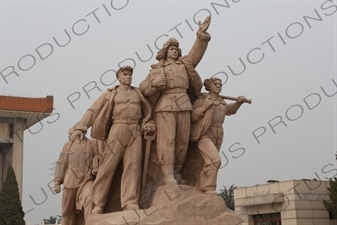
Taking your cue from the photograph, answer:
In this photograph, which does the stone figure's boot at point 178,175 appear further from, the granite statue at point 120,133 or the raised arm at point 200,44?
the raised arm at point 200,44

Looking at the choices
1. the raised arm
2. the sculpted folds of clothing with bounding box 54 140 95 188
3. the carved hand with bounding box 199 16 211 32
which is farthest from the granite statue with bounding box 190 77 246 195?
the sculpted folds of clothing with bounding box 54 140 95 188

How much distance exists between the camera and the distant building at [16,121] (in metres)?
19.0

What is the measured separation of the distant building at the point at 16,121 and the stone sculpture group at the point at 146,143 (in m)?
13.7

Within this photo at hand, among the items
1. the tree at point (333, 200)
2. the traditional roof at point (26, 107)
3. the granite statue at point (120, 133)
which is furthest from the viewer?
the traditional roof at point (26, 107)

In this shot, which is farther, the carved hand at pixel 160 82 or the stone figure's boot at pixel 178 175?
the stone figure's boot at pixel 178 175

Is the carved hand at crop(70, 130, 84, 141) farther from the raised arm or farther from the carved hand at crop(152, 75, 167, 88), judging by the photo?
the raised arm

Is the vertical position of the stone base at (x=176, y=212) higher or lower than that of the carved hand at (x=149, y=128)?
lower

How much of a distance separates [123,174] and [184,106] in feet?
3.45

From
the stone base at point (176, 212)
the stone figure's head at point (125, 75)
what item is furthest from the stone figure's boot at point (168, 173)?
the stone figure's head at point (125, 75)

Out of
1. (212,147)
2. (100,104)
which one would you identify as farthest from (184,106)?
(100,104)

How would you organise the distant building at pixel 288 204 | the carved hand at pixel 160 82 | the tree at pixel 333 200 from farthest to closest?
the distant building at pixel 288 204 < the tree at pixel 333 200 < the carved hand at pixel 160 82

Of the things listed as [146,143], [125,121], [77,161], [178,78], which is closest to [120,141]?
[125,121]

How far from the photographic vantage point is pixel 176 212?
209 inches

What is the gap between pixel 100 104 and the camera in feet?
18.9
